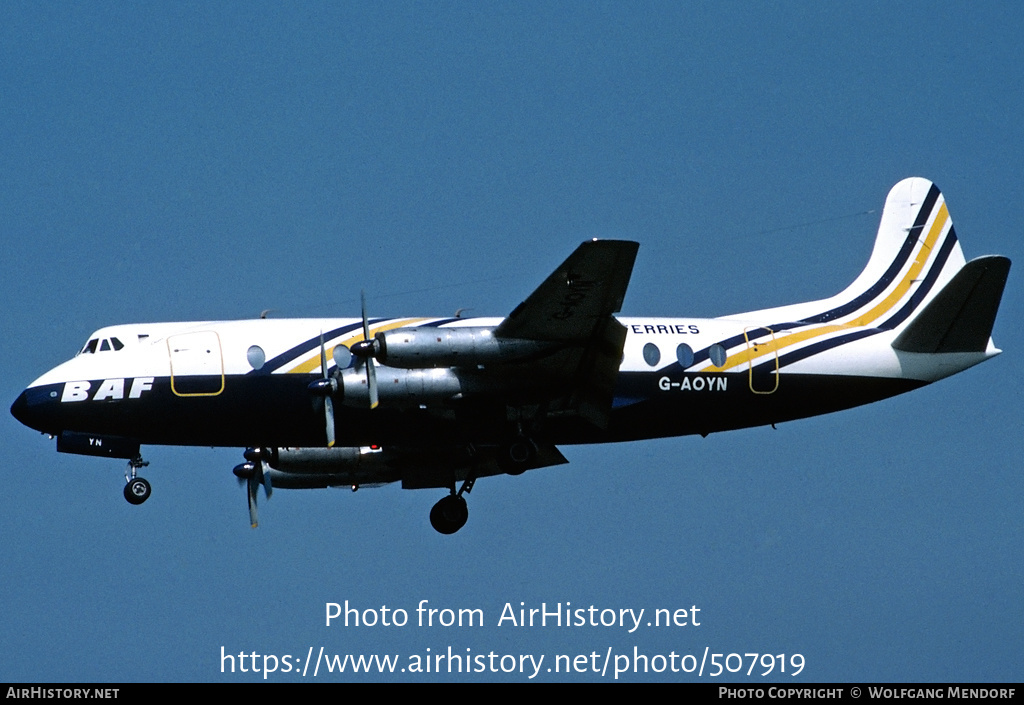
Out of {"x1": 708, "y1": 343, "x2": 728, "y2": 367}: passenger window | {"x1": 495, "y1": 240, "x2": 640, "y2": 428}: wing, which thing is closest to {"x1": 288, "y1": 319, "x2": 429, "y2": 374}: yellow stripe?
{"x1": 495, "y1": 240, "x2": 640, "y2": 428}: wing

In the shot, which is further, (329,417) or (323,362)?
(323,362)

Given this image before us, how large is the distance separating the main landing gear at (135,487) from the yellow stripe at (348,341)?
440 cm

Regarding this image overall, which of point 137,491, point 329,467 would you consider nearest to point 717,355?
point 329,467

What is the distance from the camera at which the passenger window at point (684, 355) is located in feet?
96.9

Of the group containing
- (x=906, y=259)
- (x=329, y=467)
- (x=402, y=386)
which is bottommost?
(x=402, y=386)

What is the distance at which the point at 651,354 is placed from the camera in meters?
29.5

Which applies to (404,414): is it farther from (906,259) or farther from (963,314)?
(906,259)

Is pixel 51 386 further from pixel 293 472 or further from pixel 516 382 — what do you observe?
pixel 516 382

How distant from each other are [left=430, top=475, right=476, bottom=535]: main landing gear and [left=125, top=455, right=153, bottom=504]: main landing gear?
556 centimetres

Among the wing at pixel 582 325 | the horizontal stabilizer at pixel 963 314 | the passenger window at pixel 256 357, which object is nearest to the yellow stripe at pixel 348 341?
the passenger window at pixel 256 357

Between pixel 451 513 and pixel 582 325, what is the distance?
20.2 ft

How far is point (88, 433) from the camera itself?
2827 cm

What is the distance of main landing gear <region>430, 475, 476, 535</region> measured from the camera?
31.6m
